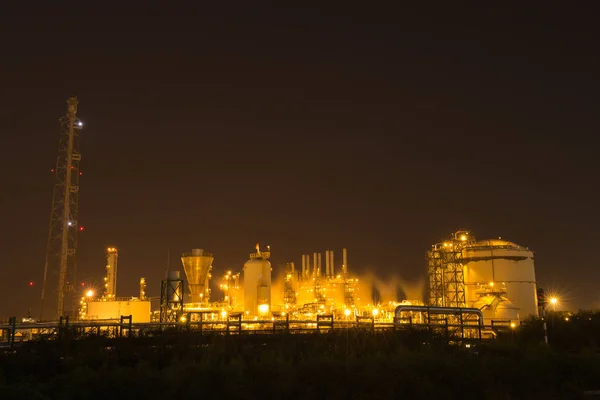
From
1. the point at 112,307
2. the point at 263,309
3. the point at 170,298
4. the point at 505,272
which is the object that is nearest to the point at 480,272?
the point at 505,272

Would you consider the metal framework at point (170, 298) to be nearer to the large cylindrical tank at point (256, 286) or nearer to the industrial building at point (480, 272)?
the large cylindrical tank at point (256, 286)

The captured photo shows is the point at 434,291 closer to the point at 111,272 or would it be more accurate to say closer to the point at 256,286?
the point at 256,286

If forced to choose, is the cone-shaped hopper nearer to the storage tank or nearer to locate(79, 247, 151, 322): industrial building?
locate(79, 247, 151, 322): industrial building

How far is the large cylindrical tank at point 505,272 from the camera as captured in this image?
60.5 meters

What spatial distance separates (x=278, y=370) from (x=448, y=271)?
146 feet

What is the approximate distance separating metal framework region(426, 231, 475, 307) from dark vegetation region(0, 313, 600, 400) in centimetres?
3344

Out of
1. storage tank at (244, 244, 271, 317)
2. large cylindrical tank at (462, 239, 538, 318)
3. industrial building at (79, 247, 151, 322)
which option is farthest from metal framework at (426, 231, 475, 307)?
industrial building at (79, 247, 151, 322)

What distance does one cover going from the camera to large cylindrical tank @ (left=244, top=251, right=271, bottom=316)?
61531 millimetres

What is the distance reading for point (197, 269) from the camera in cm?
7262

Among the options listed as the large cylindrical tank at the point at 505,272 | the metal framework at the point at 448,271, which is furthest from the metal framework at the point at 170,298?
the large cylindrical tank at the point at 505,272

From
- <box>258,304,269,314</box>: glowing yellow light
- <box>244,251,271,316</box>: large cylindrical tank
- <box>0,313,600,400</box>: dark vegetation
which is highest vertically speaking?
<box>244,251,271,316</box>: large cylindrical tank

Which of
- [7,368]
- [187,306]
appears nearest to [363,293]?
[187,306]

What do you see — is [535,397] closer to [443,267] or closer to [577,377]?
[577,377]

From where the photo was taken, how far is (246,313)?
61.4 meters
